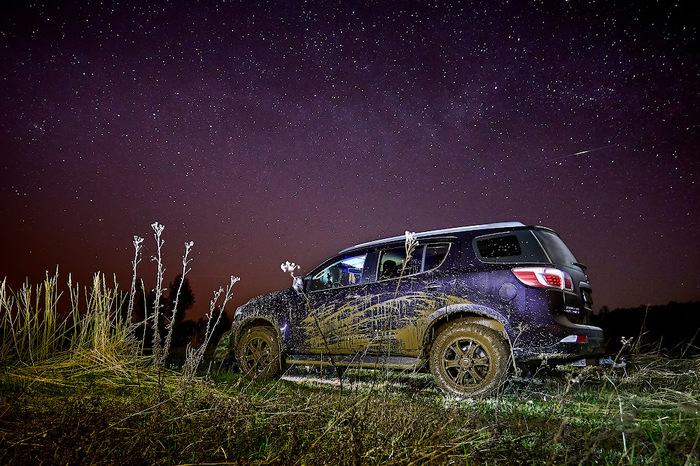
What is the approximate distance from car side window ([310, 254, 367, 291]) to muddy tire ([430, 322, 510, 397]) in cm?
155

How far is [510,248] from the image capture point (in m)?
4.46

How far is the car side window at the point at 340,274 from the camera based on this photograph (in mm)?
5645

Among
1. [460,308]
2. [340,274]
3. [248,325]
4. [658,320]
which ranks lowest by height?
[658,320]

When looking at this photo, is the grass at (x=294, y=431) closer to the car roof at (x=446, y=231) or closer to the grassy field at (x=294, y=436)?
the grassy field at (x=294, y=436)

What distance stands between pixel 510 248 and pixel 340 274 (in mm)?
2346

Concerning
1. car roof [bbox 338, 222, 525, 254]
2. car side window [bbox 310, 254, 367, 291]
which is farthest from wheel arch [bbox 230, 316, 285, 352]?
car roof [bbox 338, 222, 525, 254]

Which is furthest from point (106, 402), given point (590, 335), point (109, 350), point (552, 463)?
point (590, 335)

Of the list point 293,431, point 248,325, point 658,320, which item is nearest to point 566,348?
point 293,431

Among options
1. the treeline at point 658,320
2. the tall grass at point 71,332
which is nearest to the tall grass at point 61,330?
A: the tall grass at point 71,332

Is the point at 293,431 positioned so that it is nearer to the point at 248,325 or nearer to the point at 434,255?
the point at 434,255

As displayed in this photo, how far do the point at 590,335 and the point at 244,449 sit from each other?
12.2 feet

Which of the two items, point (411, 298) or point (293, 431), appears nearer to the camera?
point (293, 431)

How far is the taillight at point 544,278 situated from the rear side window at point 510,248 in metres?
0.12

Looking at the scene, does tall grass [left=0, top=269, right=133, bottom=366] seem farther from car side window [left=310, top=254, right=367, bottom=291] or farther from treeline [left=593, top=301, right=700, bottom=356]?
treeline [left=593, top=301, right=700, bottom=356]
